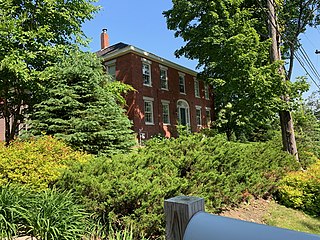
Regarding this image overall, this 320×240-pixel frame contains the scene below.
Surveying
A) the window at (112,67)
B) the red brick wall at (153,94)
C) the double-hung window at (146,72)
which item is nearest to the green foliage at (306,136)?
the red brick wall at (153,94)

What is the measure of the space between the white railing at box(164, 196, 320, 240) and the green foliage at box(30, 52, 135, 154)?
722cm

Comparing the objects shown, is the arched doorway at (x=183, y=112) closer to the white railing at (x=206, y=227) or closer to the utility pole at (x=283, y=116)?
the utility pole at (x=283, y=116)

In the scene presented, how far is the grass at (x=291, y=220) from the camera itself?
573cm

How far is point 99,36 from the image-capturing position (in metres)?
23.8

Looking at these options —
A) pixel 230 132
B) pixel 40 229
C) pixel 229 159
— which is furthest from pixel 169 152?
pixel 230 132

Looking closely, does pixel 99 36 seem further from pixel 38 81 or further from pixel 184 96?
pixel 38 81

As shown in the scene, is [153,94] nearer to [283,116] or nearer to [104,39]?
[104,39]

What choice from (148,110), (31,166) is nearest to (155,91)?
(148,110)

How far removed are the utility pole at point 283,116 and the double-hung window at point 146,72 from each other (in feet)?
30.9

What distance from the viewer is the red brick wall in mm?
18453

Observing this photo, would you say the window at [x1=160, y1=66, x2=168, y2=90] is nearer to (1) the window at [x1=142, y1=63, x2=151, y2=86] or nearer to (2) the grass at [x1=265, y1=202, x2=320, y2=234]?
(1) the window at [x1=142, y1=63, x2=151, y2=86]

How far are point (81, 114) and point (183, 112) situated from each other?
15.4m

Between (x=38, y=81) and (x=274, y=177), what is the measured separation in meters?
9.02

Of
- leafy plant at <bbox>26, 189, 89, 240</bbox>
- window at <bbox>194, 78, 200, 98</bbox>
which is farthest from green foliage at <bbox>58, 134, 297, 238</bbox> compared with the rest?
window at <bbox>194, 78, 200, 98</bbox>
